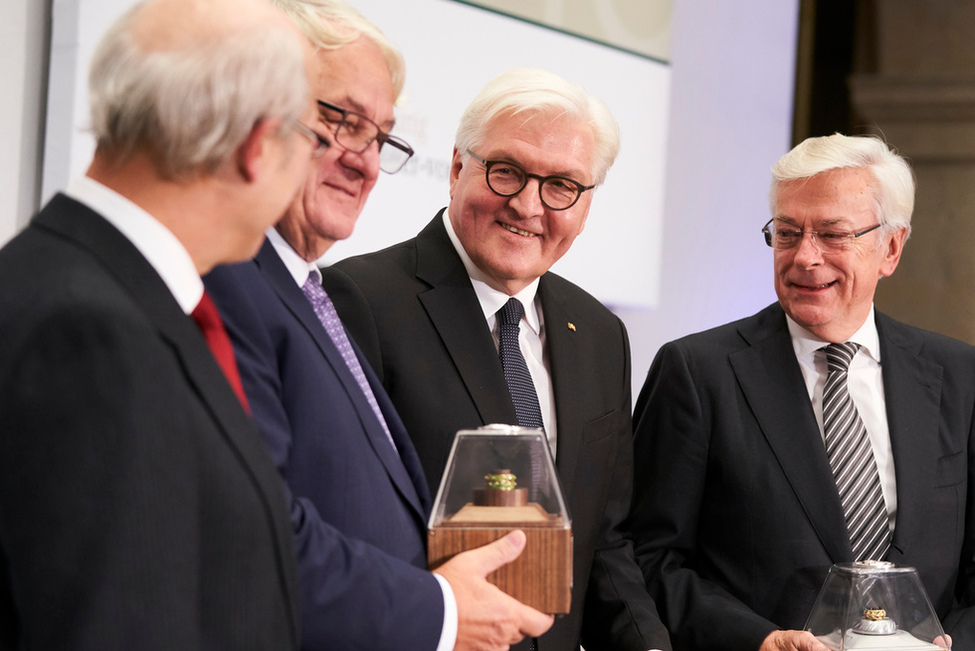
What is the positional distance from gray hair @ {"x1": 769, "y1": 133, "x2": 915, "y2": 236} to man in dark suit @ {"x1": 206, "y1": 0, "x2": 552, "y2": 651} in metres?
1.25

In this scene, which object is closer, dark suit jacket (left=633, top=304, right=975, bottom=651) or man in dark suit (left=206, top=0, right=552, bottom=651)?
man in dark suit (left=206, top=0, right=552, bottom=651)

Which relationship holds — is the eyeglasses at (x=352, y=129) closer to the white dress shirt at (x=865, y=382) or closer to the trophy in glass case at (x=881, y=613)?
the trophy in glass case at (x=881, y=613)

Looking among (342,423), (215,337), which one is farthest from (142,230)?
(342,423)

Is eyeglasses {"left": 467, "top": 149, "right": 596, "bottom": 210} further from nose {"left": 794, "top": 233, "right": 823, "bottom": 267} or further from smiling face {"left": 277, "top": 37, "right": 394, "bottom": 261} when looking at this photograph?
nose {"left": 794, "top": 233, "right": 823, "bottom": 267}

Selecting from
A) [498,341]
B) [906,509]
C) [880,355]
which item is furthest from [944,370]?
[498,341]

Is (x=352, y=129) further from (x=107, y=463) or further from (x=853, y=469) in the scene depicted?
(x=853, y=469)

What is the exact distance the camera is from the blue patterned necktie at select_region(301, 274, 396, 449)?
1542 mm

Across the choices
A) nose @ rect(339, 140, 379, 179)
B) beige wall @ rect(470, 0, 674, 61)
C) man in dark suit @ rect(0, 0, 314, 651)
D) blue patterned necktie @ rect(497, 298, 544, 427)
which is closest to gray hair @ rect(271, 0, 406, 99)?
nose @ rect(339, 140, 379, 179)

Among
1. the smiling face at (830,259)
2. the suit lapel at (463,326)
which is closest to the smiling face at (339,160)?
the suit lapel at (463,326)

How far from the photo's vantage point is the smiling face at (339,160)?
149cm

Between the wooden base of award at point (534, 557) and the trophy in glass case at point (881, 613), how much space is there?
2.76 feet

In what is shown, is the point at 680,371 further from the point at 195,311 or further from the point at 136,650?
the point at 136,650

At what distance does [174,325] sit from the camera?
0.97 metres

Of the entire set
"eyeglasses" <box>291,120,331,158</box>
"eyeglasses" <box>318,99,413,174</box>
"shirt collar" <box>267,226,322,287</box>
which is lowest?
"shirt collar" <box>267,226,322,287</box>
